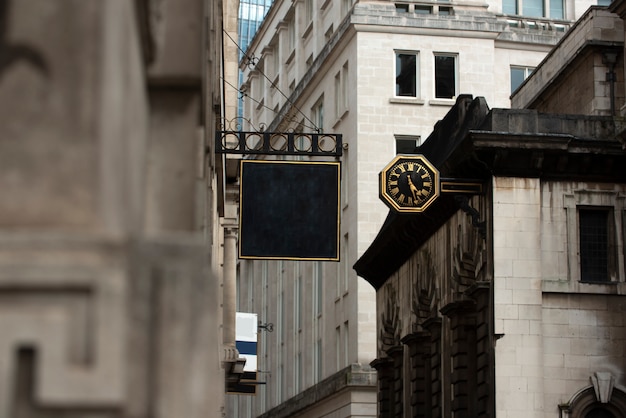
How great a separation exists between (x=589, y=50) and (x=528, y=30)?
1108 inches

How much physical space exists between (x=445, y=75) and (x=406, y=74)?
1.91 m

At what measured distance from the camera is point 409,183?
36781mm

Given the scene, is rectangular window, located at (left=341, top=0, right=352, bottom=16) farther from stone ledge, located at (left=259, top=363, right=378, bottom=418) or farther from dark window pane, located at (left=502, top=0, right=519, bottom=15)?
stone ledge, located at (left=259, top=363, right=378, bottom=418)

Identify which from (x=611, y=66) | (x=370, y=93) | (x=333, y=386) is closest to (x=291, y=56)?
(x=370, y=93)

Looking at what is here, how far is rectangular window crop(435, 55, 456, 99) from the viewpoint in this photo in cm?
6753

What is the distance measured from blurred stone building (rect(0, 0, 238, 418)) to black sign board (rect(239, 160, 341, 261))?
2098 cm

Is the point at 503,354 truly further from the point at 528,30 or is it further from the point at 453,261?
the point at 528,30

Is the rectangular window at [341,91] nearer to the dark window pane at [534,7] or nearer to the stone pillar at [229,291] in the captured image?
the dark window pane at [534,7]

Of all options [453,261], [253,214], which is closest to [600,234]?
[453,261]

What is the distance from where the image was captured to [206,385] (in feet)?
13.8

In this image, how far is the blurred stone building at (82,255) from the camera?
11.6 ft

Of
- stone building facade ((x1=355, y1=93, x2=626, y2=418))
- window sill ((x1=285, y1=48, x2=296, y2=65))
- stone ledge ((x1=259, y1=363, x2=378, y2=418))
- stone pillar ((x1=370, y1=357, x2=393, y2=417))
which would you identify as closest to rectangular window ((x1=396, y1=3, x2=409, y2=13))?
window sill ((x1=285, y1=48, x2=296, y2=65))

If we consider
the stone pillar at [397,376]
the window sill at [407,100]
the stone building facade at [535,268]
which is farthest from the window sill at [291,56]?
the stone building facade at [535,268]

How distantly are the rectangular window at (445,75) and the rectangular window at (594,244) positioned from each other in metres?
30.4
